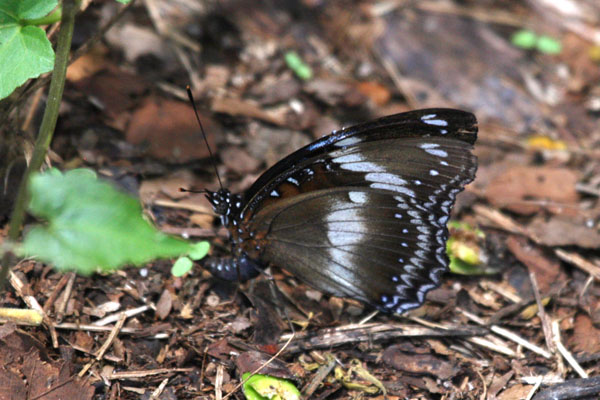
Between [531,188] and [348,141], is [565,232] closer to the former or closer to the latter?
[531,188]

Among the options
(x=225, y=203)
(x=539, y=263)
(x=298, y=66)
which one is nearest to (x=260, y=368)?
(x=225, y=203)

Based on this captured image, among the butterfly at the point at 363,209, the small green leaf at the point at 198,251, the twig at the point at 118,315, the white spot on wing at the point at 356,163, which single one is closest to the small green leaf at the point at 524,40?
the butterfly at the point at 363,209

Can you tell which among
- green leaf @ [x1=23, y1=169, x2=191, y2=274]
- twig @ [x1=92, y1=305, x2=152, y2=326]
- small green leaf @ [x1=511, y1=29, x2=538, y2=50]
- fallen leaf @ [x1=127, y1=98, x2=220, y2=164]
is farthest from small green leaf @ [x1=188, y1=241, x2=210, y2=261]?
small green leaf @ [x1=511, y1=29, x2=538, y2=50]

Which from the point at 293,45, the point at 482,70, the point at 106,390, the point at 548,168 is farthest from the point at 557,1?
the point at 106,390

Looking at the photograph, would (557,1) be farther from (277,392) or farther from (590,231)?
(277,392)

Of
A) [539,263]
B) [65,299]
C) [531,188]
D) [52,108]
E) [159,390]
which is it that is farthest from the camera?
[531,188]
